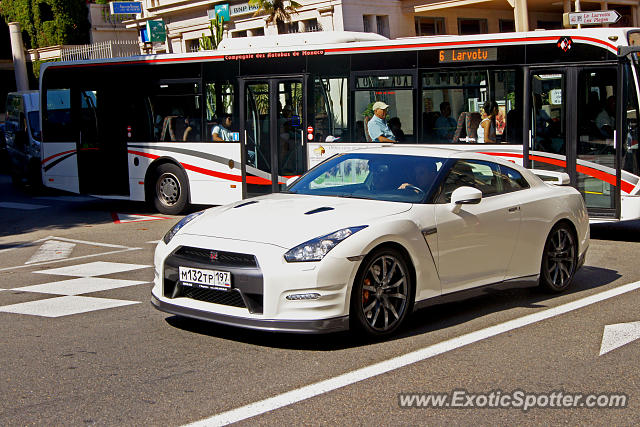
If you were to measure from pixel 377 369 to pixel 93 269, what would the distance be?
5628mm

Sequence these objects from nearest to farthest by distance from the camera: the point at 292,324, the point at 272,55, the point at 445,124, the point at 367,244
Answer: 1. the point at 292,324
2. the point at 367,244
3. the point at 445,124
4. the point at 272,55

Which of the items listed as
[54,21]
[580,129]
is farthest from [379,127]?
[54,21]

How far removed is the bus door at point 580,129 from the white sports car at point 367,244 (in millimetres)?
4515

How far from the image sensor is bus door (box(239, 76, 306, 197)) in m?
15.6

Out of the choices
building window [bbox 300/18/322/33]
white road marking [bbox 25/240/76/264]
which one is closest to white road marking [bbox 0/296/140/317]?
white road marking [bbox 25/240/76/264]

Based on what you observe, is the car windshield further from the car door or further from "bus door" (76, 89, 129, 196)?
"bus door" (76, 89, 129, 196)

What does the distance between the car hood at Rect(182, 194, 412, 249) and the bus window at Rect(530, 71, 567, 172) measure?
6.57 metres

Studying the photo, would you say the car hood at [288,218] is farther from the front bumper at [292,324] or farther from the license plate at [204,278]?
the front bumper at [292,324]

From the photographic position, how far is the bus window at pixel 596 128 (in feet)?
42.1

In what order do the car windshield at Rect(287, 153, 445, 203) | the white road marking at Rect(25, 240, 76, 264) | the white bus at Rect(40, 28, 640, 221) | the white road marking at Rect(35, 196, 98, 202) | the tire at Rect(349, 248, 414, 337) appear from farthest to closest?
the white road marking at Rect(35, 196, 98, 202), the white bus at Rect(40, 28, 640, 221), the white road marking at Rect(25, 240, 76, 264), the car windshield at Rect(287, 153, 445, 203), the tire at Rect(349, 248, 414, 337)

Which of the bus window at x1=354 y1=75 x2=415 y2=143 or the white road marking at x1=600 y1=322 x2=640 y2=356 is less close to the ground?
the bus window at x1=354 y1=75 x2=415 y2=143

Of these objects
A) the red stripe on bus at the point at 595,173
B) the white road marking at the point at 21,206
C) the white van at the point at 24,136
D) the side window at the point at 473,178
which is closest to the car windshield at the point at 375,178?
the side window at the point at 473,178

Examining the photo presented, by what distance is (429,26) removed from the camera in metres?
35.6

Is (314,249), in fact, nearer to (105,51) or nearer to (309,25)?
(309,25)
